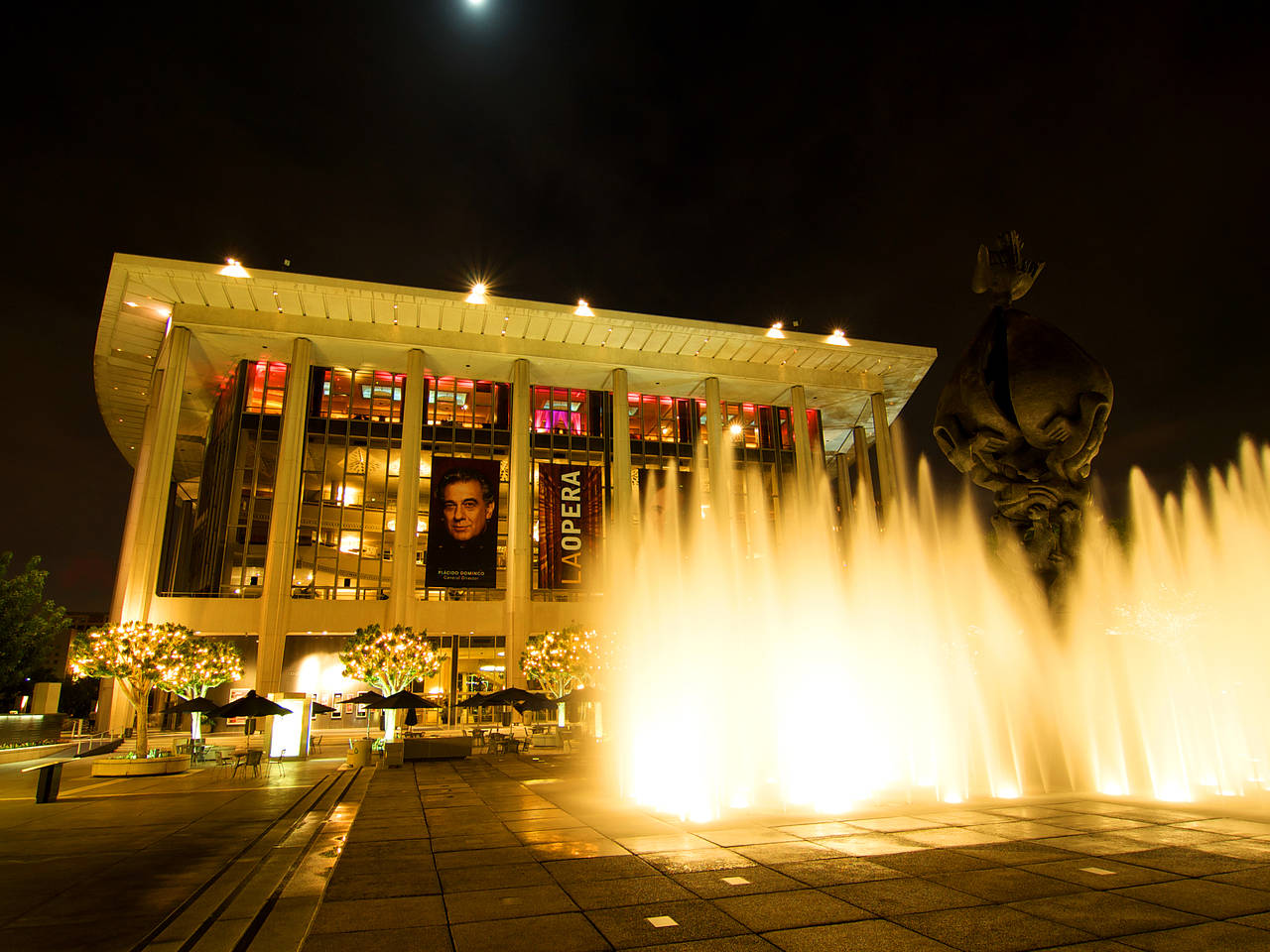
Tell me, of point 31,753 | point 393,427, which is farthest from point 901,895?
point 393,427

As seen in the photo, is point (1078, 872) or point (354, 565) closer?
point (1078, 872)

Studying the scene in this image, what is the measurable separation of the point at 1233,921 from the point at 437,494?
4003 centimetres

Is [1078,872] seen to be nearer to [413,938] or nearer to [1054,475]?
[413,938]

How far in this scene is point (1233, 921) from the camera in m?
4.88

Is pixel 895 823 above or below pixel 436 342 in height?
below

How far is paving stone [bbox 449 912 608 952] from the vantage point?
16.1 ft

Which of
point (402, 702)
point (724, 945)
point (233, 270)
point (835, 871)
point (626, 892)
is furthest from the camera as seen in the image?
point (233, 270)

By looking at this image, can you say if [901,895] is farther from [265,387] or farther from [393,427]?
[265,387]

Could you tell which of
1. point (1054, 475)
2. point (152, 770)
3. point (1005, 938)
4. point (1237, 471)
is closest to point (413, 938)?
point (1005, 938)

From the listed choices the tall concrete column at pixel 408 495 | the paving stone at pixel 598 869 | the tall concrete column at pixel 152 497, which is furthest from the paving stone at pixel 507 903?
the tall concrete column at pixel 152 497

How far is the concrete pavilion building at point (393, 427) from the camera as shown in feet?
135

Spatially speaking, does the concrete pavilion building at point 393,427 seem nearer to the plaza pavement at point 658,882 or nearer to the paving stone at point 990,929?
the plaza pavement at point 658,882

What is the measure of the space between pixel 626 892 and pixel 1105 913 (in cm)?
357

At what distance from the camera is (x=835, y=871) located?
662 centimetres
